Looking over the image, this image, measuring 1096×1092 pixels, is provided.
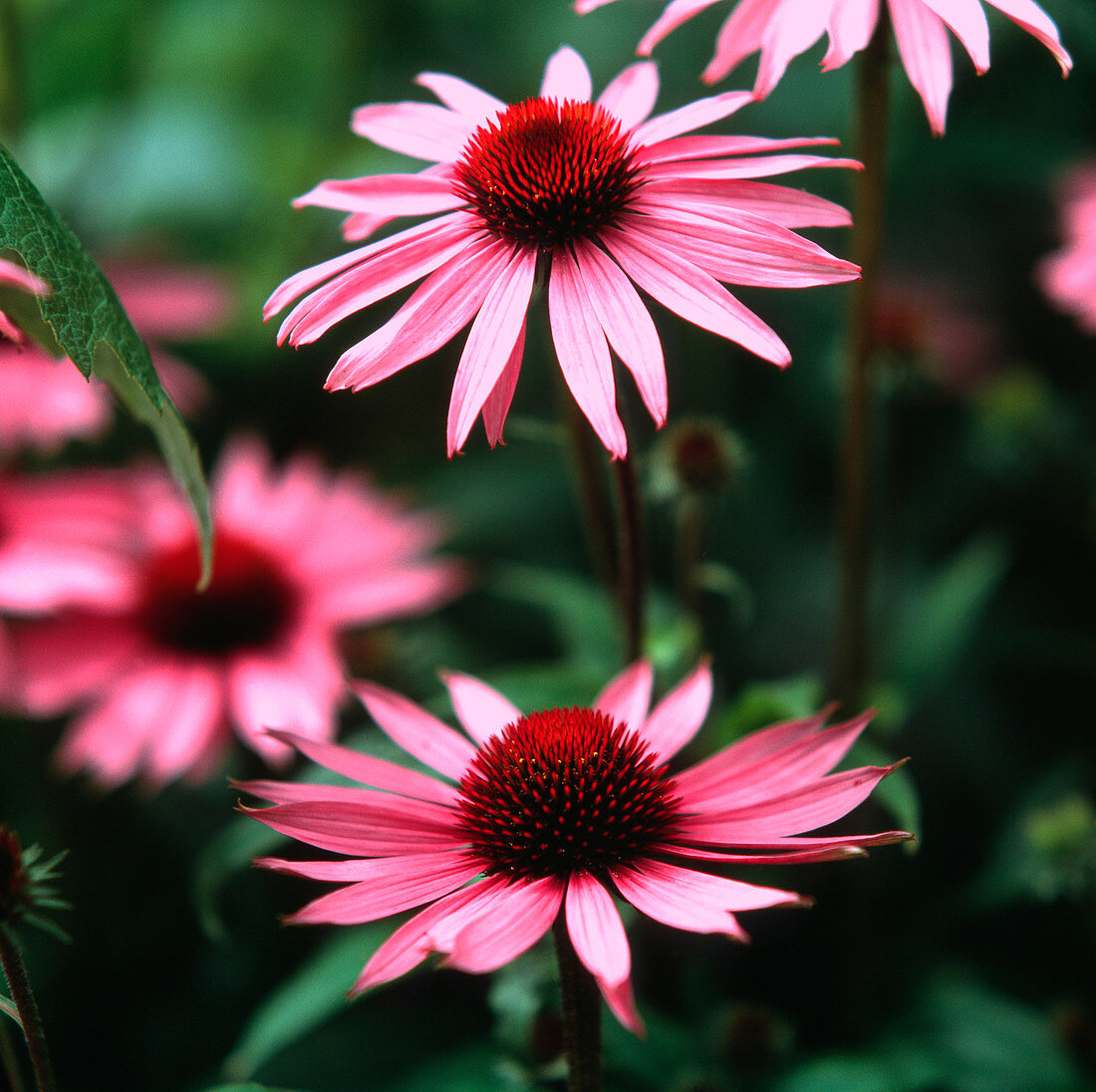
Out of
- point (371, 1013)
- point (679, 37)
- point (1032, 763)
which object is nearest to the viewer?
point (371, 1013)

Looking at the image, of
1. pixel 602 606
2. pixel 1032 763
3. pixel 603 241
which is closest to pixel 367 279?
pixel 603 241

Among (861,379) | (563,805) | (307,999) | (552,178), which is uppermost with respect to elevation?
(552,178)

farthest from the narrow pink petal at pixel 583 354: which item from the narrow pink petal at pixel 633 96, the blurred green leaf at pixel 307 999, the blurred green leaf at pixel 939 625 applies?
the blurred green leaf at pixel 939 625

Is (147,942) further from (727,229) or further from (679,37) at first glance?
(679,37)

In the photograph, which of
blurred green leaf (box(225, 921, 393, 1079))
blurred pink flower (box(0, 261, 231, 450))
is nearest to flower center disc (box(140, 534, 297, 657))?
blurred pink flower (box(0, 261, 231, 450))

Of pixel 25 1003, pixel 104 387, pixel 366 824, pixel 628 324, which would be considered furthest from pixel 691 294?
pixel 104 387

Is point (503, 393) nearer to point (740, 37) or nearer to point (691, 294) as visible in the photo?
point (691, 294)
